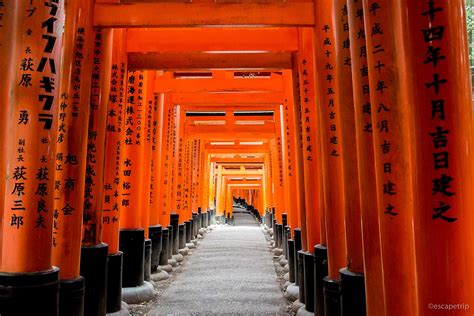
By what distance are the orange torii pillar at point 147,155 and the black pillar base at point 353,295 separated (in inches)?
141

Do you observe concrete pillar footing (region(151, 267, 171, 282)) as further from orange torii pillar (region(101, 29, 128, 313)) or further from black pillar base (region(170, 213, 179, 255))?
orange torii pillar (region(101, 29, 128, 313))

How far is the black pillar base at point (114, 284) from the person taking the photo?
431 centimetres

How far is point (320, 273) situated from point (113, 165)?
2.35 metres

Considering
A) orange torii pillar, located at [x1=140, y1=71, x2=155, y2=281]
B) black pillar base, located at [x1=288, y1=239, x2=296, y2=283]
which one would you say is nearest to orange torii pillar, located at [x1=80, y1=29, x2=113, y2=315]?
orange torii pillar, located at [x1=140, y1=71, x2=155, y2=281]

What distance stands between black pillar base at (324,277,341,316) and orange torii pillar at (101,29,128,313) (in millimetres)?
2193

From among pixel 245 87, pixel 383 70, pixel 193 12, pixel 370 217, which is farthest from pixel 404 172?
pixel 245 87

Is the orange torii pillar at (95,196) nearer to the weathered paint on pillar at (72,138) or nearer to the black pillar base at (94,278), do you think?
the black pillar base at (94,278)

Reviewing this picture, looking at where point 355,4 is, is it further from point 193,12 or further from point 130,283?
point 130,283

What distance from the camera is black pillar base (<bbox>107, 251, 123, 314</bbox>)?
14.1ft

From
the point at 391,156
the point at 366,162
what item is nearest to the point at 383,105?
the point at 391,156

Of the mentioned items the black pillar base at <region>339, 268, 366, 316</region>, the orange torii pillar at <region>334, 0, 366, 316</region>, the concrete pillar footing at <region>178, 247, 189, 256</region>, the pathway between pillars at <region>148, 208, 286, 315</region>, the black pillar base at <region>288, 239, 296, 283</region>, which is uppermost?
the orange torii pillar at <region>334, 0, 366, 316</region>

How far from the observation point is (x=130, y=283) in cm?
533

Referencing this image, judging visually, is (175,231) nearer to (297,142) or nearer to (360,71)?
(297,142)

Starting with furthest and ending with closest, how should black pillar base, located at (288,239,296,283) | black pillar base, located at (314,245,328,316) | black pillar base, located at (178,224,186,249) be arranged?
black pillar base, located at (178,224,186,249)
black pillar base, located at (288,239,296,283)
black pillar base, located at (314,245,328,316)
